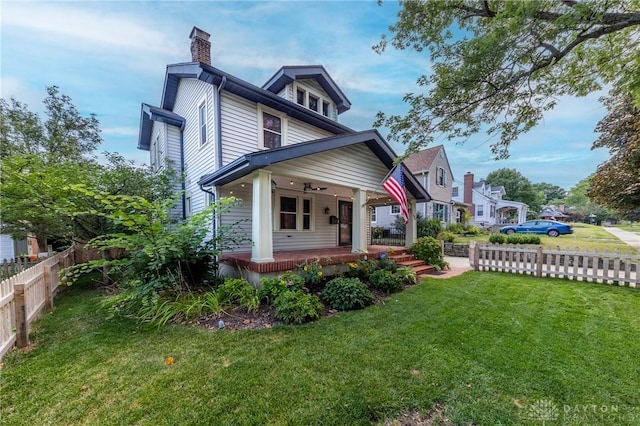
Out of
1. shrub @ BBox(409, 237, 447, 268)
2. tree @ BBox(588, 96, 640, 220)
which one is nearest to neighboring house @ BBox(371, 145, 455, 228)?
tree @ BBox(588, 96, 640, 220)

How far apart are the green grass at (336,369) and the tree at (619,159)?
791cm

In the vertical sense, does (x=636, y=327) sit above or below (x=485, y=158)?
below

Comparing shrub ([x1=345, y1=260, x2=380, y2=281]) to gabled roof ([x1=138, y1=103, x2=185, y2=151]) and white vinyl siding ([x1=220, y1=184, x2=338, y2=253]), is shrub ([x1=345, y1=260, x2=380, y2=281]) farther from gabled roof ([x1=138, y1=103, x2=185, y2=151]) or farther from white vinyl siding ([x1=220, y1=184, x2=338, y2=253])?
gabled roof ([x1=138, y1=103, x2=185, y2=151])

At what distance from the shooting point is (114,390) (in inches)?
107

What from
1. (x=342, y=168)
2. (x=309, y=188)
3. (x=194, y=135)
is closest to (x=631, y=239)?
(x=342, y=168)

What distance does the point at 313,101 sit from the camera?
36.2 ft

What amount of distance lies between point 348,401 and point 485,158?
19.1 feet

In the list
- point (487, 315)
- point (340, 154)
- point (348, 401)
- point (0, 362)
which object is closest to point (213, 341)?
Answer: point (348, 401)

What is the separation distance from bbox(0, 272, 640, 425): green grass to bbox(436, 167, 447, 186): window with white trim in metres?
18.2

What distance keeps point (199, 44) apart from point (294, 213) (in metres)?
6.94

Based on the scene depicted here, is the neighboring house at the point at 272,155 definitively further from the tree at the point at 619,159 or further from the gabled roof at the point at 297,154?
the tree at the point at 619,159

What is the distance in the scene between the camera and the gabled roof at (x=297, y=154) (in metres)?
5.47

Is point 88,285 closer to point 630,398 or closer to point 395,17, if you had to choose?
point 395,17

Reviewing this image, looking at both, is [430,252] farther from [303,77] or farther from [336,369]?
[303,77]
